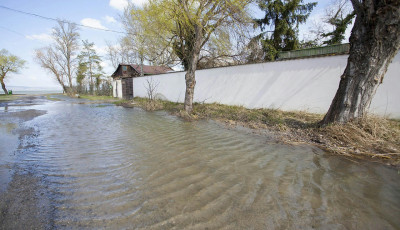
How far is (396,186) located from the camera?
6.98 feet

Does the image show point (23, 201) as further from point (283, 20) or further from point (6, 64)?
point (6, 64)

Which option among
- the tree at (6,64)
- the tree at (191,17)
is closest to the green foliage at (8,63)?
the tree at (6,64)

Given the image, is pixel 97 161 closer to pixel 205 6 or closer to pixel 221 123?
pixel 221 123

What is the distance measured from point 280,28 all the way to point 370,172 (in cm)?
1283

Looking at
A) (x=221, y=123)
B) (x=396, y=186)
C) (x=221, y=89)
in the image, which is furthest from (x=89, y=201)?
(x=221, y=89)

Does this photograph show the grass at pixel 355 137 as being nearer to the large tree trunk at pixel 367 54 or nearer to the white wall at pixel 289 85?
the large tree trunk at pixel 367 54

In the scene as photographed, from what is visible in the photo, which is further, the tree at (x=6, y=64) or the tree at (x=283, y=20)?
the tree at (x=6, y=64)

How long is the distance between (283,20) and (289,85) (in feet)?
27.0

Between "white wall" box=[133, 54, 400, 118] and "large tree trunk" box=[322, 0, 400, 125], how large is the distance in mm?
2451

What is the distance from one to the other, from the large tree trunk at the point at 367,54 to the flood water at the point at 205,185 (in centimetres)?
152

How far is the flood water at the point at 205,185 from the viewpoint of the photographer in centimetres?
153

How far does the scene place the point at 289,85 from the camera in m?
6.88

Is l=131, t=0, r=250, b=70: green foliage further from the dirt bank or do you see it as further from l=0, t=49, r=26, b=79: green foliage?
l=0, t=49, r=26, b=79: green foliage

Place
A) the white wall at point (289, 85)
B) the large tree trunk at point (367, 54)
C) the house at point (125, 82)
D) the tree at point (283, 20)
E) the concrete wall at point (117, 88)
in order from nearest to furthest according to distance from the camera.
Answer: the large tree trunk at point (367, 54)
the white wall at point (289, 85)
the tree at point (283, 20)
the house at point (125, 82)
the concrete wall at point (117, 88)
